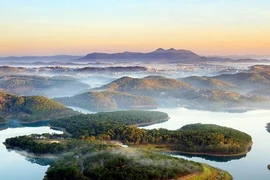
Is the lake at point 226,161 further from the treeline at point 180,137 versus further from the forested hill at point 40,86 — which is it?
the forested hill at point 40,86

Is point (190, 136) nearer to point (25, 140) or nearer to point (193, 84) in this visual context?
point (25, 140)

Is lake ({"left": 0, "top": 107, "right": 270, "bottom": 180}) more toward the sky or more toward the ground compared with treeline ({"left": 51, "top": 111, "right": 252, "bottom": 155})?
more toward the ground

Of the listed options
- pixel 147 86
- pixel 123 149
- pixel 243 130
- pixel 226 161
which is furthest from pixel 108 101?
pixel 123 149

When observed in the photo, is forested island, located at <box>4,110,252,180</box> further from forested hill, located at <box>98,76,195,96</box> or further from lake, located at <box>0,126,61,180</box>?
forested hill, located at <box>98,76,195,96</box>

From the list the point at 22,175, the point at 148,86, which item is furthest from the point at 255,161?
the point at 148,86

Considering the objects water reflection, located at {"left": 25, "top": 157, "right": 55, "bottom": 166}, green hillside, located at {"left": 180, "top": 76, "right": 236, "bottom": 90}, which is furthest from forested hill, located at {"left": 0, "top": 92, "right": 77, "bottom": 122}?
green hillside, located at {"left": 180, "top": 76, "right": 236, "bottom": 90}

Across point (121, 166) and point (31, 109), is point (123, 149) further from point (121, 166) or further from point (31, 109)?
point (31, 109)
